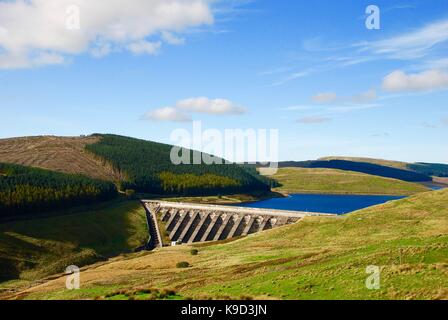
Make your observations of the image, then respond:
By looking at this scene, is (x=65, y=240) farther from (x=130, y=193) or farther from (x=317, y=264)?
(x=317, y=264)

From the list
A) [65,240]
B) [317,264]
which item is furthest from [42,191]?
[317,264]

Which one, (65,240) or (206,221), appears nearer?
(65,240)

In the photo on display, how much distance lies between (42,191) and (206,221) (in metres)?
53.1

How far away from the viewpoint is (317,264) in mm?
50656

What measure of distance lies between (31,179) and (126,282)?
337 feet

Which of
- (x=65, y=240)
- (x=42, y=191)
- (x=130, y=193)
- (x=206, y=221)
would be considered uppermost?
Answer: (x=42, y=191)

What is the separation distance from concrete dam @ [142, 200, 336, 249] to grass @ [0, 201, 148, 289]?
5.63 metres

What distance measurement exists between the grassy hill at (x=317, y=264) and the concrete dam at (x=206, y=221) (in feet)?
85.2

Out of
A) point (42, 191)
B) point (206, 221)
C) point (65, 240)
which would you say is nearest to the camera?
point (65, 240)

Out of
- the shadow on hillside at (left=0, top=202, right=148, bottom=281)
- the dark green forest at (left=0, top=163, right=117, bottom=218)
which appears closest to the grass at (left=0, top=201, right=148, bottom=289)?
the shadow on hillside at (left=0, top=202, right=148, bottom=281)

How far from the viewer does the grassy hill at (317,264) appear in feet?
128

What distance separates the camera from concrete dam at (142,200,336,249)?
116 metres

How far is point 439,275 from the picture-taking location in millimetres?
38281
